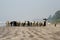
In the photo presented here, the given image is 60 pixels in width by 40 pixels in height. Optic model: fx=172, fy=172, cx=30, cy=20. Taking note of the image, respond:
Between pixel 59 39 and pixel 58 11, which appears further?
pixel 58 11

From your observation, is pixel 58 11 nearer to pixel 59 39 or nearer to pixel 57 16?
pixel 57 16

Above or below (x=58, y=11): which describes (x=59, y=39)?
below

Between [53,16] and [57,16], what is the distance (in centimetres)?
32

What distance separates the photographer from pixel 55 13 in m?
13.2

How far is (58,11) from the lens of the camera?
43.7ft

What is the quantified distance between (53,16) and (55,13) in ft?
0.90

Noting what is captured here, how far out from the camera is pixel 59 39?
2.12 meters

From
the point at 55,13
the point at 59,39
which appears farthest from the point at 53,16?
the point at 59,39

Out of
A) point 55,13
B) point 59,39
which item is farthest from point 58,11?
point 59,39

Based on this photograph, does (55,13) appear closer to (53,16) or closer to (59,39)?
(53,16)

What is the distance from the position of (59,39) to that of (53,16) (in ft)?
36.7

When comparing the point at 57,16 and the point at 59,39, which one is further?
the point at 57,16

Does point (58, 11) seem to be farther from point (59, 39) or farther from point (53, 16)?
point (59, 39)
